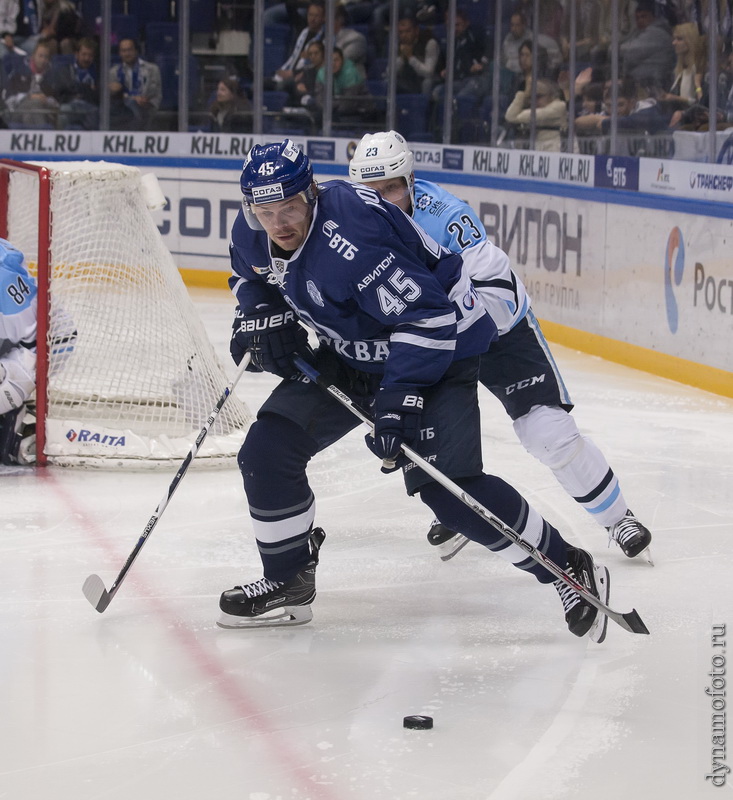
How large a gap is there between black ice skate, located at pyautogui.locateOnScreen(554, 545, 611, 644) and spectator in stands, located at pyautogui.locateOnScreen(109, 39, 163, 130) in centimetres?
732

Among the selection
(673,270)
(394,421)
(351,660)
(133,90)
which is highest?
(133,90)

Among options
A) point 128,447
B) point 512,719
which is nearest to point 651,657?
point 512,719

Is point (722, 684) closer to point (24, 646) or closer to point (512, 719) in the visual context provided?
point (512, 719)

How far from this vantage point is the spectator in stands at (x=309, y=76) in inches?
367

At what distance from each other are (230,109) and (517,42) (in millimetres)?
2348

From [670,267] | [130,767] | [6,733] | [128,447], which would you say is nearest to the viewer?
[130,767]

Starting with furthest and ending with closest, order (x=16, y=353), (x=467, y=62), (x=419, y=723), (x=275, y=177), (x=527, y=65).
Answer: (x=467, y=62) → (x=527, y=65) → (x=16, y=353) → (x=275, y=177) → (x=419, y=723)

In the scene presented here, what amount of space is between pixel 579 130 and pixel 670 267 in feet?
5.18

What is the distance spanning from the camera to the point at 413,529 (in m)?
3.76

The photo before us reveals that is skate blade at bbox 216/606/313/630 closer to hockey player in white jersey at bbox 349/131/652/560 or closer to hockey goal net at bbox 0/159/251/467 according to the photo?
hockey player in white jersey at bbox 349/131/652/560

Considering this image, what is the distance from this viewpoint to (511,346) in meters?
3.28

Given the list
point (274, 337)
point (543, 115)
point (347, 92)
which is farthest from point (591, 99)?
point (274, 337)

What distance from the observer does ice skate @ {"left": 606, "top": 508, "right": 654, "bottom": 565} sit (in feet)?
11.2

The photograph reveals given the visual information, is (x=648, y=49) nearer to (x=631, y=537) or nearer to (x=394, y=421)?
(x=631, y=537)
